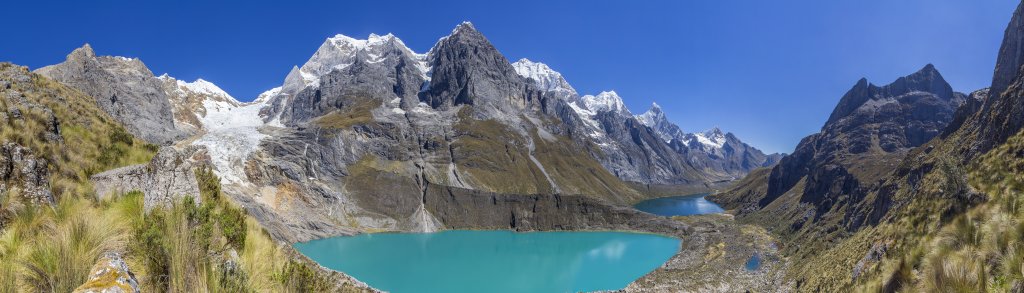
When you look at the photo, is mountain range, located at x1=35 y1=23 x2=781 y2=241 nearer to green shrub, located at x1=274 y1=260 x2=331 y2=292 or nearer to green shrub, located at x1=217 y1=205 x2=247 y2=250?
green shrub, located at x1=217 y1=205 x2=247 y2=250

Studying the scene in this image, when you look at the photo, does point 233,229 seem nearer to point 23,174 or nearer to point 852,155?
point 23,174

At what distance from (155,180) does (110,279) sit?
16.0ft

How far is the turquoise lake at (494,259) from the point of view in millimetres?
60938

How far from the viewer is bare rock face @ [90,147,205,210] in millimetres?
7582

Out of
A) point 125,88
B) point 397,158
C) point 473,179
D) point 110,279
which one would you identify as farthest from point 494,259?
point 125,88

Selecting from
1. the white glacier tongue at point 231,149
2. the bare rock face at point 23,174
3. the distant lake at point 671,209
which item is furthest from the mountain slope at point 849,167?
the white glacier tongue at point 231,149

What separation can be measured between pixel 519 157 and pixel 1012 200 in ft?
459

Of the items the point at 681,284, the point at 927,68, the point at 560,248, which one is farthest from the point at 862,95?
the point at 681,284

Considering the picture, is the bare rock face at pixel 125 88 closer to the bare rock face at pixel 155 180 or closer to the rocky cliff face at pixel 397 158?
the rocky cliff face at pixel 397 158

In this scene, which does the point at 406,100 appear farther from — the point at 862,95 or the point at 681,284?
the point at 862,95

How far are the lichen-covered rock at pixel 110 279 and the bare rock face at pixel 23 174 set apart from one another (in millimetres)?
3363

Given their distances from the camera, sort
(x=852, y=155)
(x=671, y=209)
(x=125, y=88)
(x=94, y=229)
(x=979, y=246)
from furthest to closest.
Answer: (x=671, y=209)
(x=125, y=88)
(x=852, y=155)
(x=979, y=246)
(x=94, y=229)

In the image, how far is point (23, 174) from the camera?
6.32 meters

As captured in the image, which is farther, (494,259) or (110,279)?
(494,259)
